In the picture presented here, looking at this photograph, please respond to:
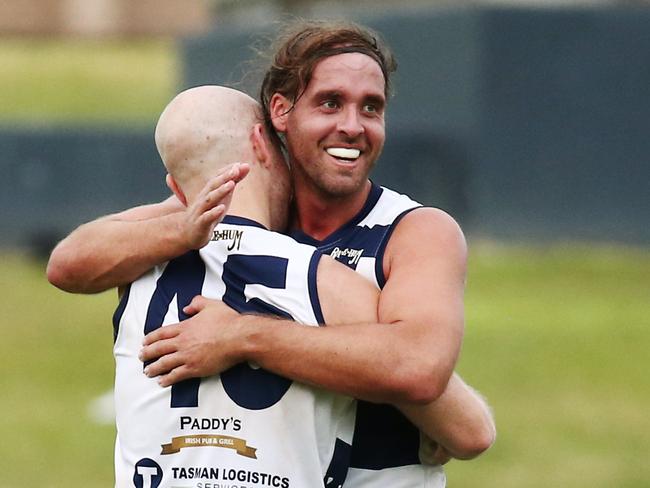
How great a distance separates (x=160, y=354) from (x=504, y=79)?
702 inches

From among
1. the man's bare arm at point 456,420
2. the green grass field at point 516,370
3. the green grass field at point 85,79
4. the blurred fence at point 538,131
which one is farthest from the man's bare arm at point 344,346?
the green grass field at point 85,79

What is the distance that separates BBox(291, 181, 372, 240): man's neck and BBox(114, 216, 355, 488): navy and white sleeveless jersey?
0.30 meters

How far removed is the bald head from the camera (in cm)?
373

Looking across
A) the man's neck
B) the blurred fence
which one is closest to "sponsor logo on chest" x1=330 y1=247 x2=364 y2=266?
the man's neck

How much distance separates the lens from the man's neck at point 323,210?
13.0 feet

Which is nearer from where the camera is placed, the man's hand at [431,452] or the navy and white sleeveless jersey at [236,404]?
the navy and white sleeveless jersey at [236,404]

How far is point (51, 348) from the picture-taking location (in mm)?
15031

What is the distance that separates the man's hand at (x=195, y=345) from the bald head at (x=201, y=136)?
0.31 m

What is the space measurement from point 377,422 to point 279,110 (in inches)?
31.6

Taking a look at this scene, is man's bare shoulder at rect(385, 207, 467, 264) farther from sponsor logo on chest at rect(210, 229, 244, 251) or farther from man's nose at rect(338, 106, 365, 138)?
sponsor logo on chest at rect(210, 229, 244, 251)

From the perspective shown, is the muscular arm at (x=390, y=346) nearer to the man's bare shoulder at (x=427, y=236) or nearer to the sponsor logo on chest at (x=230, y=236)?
the man's bare shoulder at (x=427, y=236)

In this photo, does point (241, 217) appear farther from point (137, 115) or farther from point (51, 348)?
point (137, 115)

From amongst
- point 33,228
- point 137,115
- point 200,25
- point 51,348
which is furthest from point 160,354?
point 200,25

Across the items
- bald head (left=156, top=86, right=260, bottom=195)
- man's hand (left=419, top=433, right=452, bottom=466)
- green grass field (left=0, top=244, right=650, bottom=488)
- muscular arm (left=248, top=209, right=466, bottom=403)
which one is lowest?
man's hand (left=419, top=433, right=452, bottom=466)
